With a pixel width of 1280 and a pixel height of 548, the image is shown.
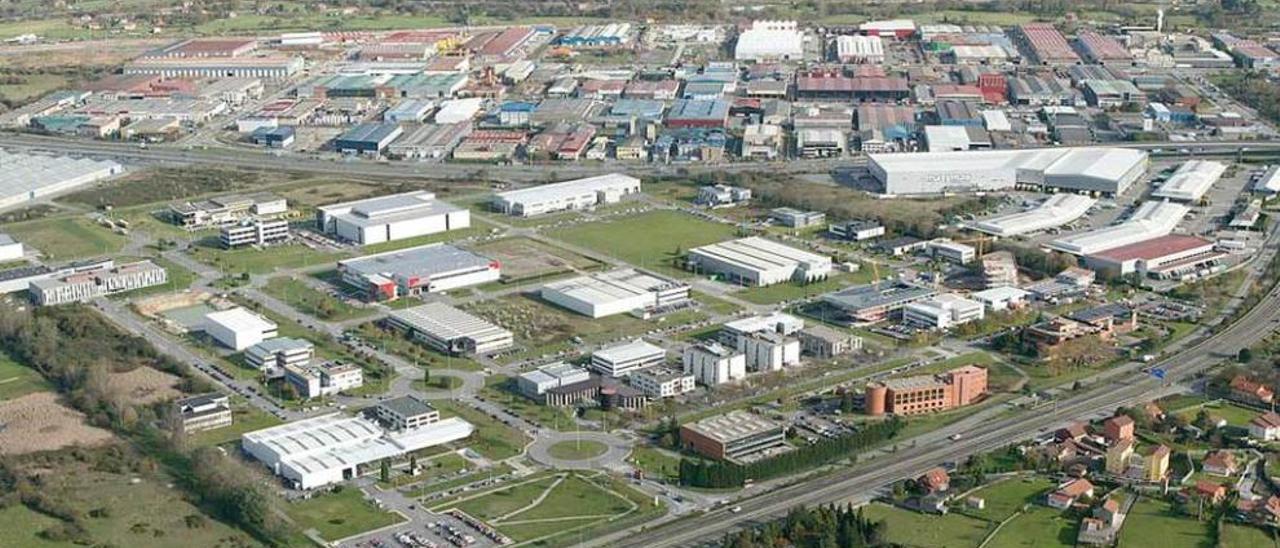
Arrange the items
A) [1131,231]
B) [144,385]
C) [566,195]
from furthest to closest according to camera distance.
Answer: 1. [566,195]
2. [1131,231]
3. [144,385]

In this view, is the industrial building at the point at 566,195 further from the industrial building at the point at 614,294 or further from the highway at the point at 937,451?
the highway at the point at 937,451

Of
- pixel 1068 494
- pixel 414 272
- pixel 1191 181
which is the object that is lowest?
pixel 1068 494

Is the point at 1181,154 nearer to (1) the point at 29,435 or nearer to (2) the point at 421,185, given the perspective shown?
(2) the point at 421,185

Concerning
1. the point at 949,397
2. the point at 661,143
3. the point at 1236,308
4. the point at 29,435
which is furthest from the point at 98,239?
the point at 1236,308

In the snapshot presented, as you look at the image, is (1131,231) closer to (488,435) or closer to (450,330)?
(450,330)

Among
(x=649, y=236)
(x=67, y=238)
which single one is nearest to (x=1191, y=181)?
(x=649, y=236)

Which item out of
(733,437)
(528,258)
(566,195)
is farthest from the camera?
(566,195)

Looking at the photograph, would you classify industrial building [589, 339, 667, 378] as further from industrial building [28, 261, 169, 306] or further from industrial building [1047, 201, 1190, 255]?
industrial building [1047, 201, 1190, 255]
